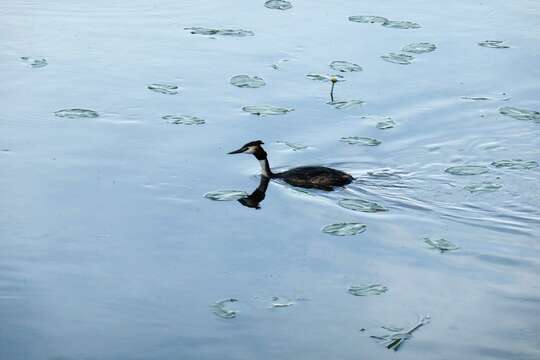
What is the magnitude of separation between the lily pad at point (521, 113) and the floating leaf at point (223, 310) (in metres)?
6.16

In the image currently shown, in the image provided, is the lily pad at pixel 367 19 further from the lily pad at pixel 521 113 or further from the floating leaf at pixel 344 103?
the lily pad at pixel 521 113

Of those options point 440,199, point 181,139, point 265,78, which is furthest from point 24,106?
point 440,199

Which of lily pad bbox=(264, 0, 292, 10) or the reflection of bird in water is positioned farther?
lily pad bbox=(264, 0, 292, 10)

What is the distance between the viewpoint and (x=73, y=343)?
1008cm

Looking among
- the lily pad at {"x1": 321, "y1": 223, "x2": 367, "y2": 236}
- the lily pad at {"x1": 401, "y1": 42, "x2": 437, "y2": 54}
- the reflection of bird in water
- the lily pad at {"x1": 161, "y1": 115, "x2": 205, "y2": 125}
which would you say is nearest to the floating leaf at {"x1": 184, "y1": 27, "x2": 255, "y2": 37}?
the lily pad at {"x1": 401, "y1": 42, "x2": 437, "y2": 54}

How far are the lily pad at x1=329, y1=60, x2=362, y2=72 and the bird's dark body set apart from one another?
338cm

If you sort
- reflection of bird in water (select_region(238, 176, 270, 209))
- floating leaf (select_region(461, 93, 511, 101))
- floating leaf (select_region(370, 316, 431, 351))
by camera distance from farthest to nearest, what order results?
floating leaf (select_region(461, 93, 511, 101)), reflection of bird in water (select_region(238, 176, 270, 209)), floating leaf (select_region(370, 316, 431, 351))

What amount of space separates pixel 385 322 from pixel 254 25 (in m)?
8.90

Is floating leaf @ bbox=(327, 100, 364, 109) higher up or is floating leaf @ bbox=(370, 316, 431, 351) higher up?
→ floating leaf @ bbox=(327, 100, 364, 109)

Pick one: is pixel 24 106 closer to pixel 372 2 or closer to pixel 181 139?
pixel 181 139

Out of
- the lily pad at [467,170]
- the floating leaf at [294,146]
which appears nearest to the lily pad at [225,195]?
the floating leaf at [294,146]

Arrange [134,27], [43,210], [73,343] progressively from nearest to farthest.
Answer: [73,343], [43,210], [134,27]

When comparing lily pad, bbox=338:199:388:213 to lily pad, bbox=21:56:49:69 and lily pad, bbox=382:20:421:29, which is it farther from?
lily pad, bbox=382:20:421:29

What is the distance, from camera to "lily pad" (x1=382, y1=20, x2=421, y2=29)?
18.4 meters
